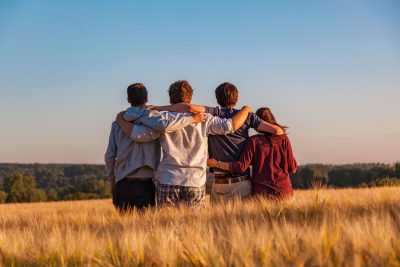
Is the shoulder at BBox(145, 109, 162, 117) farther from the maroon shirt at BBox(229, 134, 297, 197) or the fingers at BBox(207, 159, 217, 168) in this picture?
the maroon shirt at BBox(229, 134, 297, 197)

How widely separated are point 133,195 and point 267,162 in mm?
1639

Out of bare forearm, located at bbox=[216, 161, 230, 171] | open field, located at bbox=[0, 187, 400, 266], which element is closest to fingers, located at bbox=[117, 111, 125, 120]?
bare forearm, located at bbox=[216, 161, 230, 171]

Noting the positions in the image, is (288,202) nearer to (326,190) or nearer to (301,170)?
(326,190)

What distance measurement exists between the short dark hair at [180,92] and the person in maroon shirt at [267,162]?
81 cm

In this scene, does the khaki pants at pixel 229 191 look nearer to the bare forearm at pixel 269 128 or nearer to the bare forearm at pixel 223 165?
the bare forearm at pixel 223 165

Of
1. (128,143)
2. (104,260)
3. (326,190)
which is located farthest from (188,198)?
(104,260)

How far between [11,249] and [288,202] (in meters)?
2.60

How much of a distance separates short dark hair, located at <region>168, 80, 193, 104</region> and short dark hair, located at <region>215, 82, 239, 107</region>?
349mm

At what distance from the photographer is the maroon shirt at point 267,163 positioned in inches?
256

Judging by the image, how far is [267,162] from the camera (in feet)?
21.6

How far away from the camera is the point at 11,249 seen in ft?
12.8

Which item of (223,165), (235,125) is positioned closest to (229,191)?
(223,165)

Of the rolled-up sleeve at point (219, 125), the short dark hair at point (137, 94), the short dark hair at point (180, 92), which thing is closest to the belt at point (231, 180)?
the rolled-up sleeve at point (219, 125)

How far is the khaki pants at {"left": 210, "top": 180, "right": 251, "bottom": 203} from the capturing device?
6539 mm
